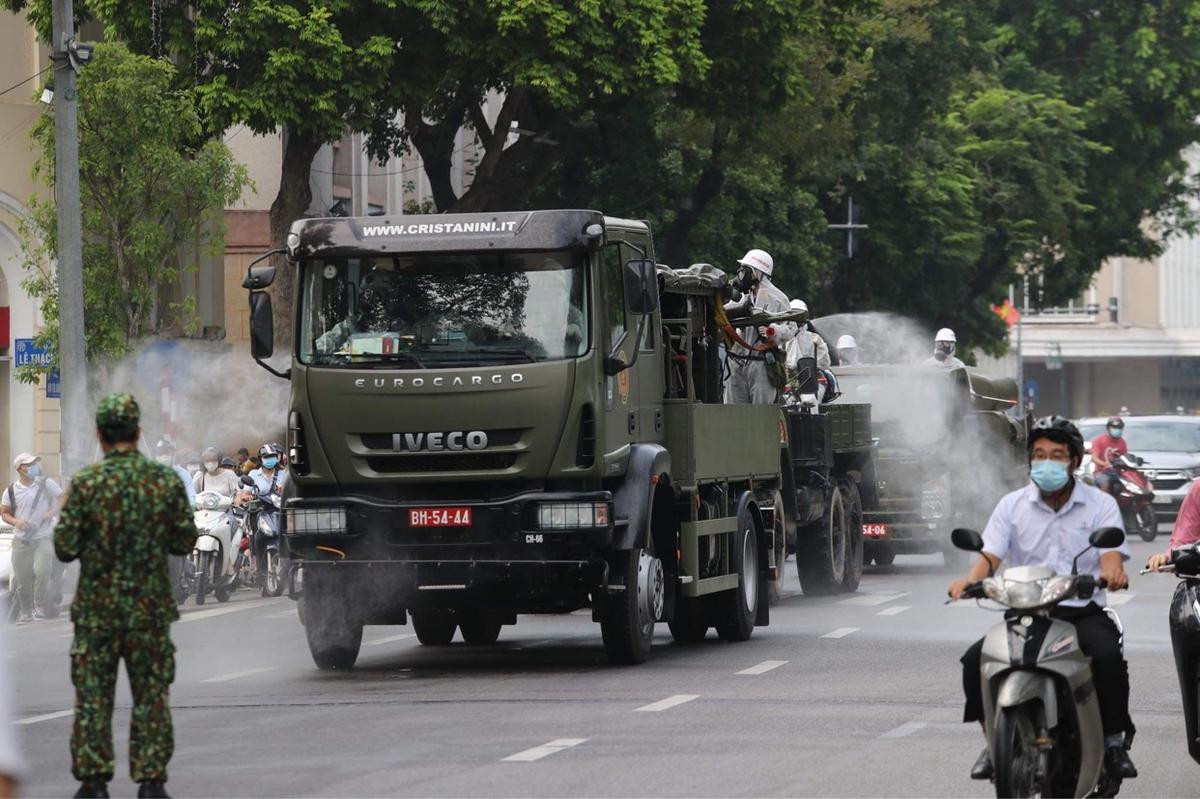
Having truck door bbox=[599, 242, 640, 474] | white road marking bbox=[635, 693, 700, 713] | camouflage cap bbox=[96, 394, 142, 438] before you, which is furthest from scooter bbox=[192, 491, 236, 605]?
camouflage cap bbox=[96, 394, 142, 438]

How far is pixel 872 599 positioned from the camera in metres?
22.8

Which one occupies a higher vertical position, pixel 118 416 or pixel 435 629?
pixel 118 416

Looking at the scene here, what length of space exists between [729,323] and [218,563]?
7.97 metres

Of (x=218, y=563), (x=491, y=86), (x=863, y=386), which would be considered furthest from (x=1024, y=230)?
(x=218, y=563)

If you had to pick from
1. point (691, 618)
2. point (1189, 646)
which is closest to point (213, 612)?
point (691, 618)

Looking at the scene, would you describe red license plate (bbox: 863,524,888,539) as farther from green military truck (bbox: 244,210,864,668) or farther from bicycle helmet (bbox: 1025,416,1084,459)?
bicycle helmet (bbox: 1025,416,1084,459)

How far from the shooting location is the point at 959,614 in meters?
20.9

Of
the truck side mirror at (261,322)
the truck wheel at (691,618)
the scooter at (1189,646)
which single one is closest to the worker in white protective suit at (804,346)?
the truck wheel at (691,618)

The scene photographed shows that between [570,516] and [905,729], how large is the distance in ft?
11.2

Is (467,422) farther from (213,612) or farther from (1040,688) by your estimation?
(213,612)

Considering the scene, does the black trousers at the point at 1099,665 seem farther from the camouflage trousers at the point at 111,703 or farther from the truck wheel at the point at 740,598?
the truck wheel at the point at 740,598

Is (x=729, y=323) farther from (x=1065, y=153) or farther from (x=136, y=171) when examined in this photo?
(x=1065, y=153)

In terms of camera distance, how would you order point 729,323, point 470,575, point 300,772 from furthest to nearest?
point 729,323 → point 470,575 → point 300,772

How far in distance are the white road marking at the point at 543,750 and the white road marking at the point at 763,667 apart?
374 cm
